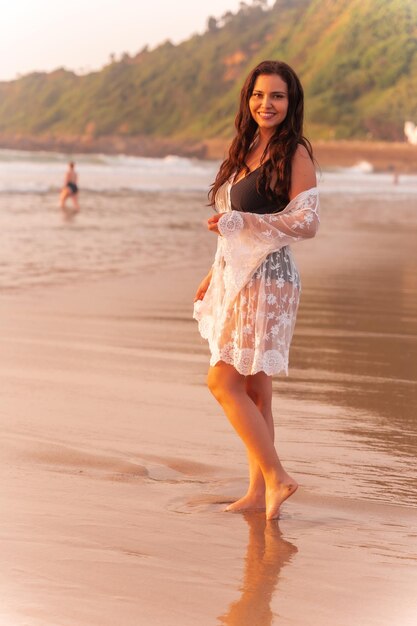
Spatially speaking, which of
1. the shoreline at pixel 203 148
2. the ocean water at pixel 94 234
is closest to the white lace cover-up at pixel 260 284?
the ocean water at pixel 94 234

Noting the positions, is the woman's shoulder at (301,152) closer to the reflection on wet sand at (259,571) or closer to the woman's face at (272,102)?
the woman's face at (272,102)

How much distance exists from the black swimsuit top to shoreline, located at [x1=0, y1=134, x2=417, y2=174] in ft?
205

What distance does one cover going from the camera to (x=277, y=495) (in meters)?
3.97

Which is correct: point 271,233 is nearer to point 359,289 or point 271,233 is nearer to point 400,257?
point 359,289

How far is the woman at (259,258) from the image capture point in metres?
3.95

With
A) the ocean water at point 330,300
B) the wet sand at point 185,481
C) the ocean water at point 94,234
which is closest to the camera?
the wet sand at point 185,481

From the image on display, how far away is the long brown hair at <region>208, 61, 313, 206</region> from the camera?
4000 mm

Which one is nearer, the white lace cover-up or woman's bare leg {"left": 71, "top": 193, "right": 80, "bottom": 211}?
the white lace cover-up

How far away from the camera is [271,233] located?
12.9 ft

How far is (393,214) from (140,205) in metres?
5.71

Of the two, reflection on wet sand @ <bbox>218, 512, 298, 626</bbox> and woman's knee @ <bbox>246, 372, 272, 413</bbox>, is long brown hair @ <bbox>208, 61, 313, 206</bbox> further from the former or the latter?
reflection on wet sand @ <bbox>218, 512, 298, 626</bbox>

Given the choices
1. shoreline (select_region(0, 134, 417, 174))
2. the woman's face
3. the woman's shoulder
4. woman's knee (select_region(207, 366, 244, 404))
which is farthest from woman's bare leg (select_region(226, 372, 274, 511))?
shoreline (select_region(0, 134, 417, 174))

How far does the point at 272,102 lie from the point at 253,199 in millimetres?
348

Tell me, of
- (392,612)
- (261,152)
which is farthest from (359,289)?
(392,612)
